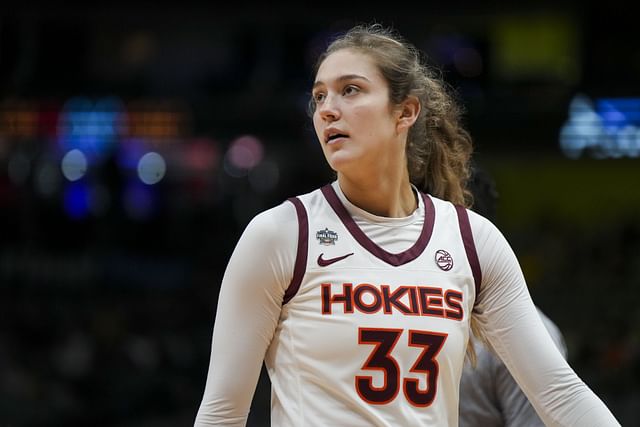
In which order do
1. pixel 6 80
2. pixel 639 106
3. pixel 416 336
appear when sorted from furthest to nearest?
pixel 6 80
pixel 639 106
pixel 416 336

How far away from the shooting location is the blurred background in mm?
13359

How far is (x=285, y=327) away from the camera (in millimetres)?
2824

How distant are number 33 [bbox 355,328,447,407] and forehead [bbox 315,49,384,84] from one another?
2.25 ft

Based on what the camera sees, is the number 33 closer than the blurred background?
Yes

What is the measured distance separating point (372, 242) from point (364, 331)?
0.28 meters

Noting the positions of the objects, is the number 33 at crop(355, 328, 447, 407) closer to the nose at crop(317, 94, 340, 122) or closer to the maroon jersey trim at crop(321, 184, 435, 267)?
the maroon jersey trim at crop(321, 184, 435, 267)

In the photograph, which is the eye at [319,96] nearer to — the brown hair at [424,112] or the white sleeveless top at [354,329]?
the brown hair at [424,112]

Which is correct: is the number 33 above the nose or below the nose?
below

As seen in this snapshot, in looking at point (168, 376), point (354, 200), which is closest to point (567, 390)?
point (354, 200)

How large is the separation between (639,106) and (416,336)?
1122 cm

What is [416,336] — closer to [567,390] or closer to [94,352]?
[567,390]

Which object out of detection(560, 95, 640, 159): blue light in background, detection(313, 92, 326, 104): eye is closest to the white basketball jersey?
detection(313, 92, 326, 104): eye

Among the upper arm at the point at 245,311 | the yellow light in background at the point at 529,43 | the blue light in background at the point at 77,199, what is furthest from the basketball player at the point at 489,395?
the blue light in background at the point at 77,199

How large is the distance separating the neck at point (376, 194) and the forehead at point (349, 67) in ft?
Answer: 0.91
